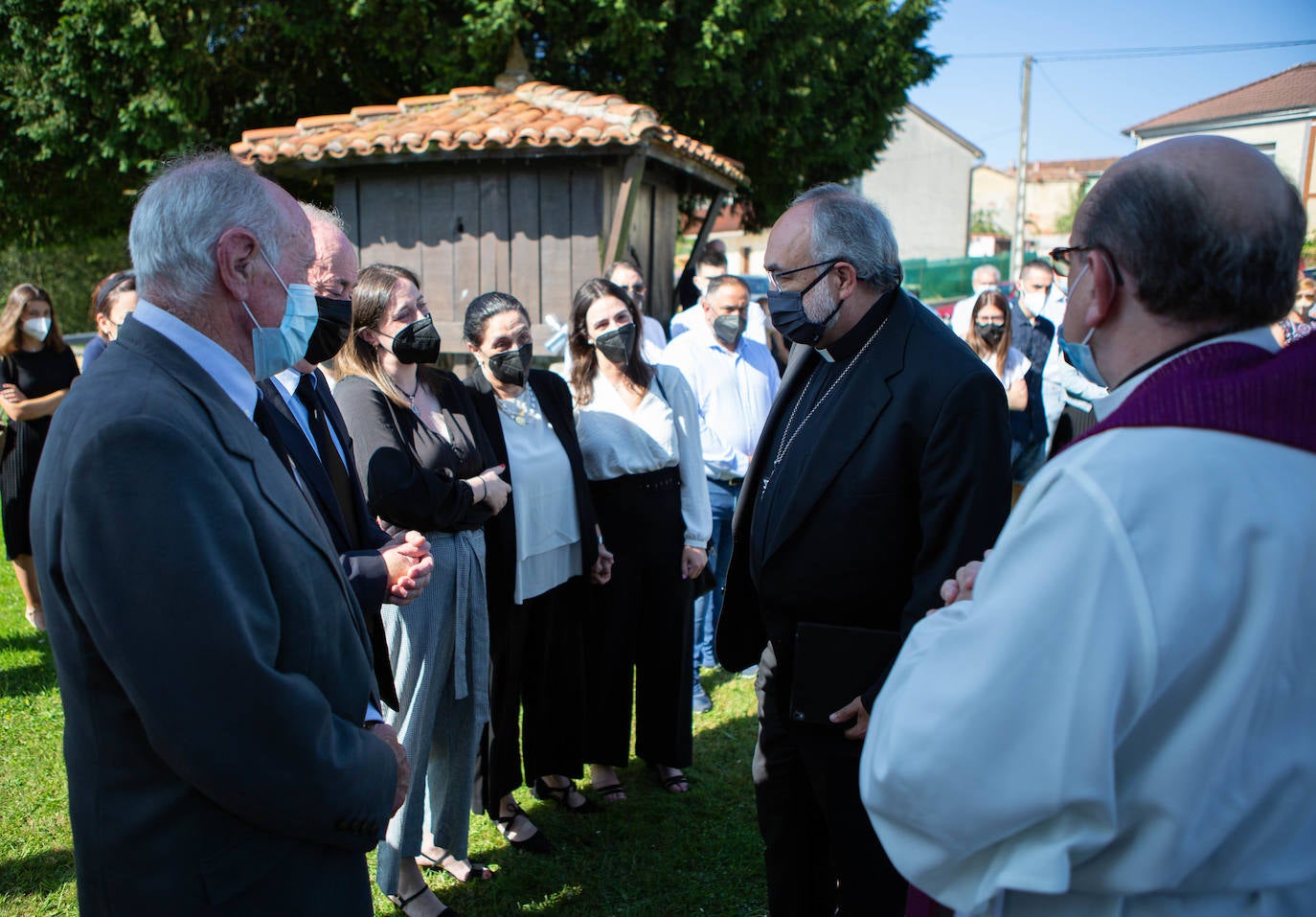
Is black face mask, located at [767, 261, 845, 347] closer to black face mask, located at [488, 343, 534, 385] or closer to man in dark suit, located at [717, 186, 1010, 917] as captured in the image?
man in dark suit, located at [717, 186, 1010, 917]

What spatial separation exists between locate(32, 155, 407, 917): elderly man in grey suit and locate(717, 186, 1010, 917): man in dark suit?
1183mm

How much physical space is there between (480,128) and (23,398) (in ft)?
11.2

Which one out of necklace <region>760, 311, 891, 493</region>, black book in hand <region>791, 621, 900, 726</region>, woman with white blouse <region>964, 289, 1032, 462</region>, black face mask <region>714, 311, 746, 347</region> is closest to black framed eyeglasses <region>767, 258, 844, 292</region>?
necklace <region>760, 311, 891, 493</region>

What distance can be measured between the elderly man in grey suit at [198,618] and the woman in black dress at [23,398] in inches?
192

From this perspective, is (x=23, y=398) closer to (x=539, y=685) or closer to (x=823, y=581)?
(x=539, y=685)

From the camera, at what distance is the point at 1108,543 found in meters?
1.07

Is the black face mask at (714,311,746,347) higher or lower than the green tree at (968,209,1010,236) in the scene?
lower

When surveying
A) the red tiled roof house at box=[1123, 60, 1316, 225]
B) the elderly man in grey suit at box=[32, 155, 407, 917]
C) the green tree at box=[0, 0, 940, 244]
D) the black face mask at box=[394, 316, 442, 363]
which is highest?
the red tiled roof house at box=[1123, 60, 1316, 225]

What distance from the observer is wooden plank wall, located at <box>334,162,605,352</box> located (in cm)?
671

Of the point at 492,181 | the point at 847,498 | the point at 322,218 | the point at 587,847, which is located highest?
the point at 492,181

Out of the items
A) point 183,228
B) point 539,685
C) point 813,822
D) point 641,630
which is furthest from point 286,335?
point 641,630

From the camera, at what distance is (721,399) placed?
552 centimetres

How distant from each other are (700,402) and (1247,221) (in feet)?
14.3

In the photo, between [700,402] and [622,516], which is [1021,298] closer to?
[700,402]
